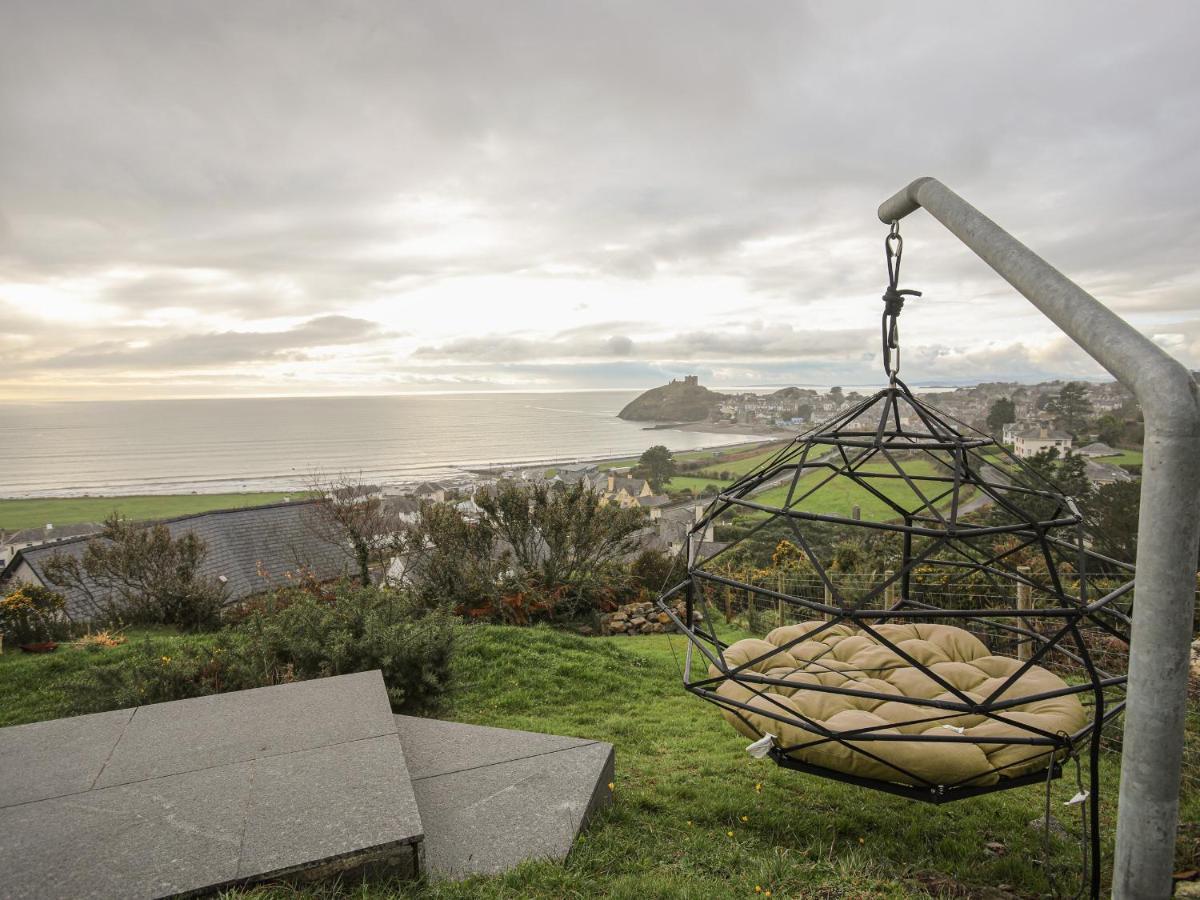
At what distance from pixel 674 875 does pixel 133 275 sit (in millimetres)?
24485

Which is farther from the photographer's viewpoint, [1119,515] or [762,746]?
[1119,515]

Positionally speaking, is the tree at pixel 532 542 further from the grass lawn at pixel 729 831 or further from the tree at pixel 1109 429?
the tree at pixel 1109 429

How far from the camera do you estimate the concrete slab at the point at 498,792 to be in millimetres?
2580

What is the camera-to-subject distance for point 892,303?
→ 8.02 ft

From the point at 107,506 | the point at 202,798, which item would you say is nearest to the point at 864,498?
the point at 202,798

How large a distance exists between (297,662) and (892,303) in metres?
4.65

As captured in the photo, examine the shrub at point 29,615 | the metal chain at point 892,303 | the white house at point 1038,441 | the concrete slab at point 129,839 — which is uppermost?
the metal chain at point 892,303

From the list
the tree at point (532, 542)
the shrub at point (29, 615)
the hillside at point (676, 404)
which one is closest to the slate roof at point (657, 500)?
the tree at point (532, 542)

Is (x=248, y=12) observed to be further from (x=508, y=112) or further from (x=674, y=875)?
(x=674, y=875)

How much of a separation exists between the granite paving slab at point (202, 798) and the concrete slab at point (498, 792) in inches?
9.7

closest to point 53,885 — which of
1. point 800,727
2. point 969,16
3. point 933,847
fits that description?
point 800,727

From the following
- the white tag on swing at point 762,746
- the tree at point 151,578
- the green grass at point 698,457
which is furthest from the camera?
the green grass at point 698,457

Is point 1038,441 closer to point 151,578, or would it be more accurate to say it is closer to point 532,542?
point 532,542

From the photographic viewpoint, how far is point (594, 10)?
537 centimetres
